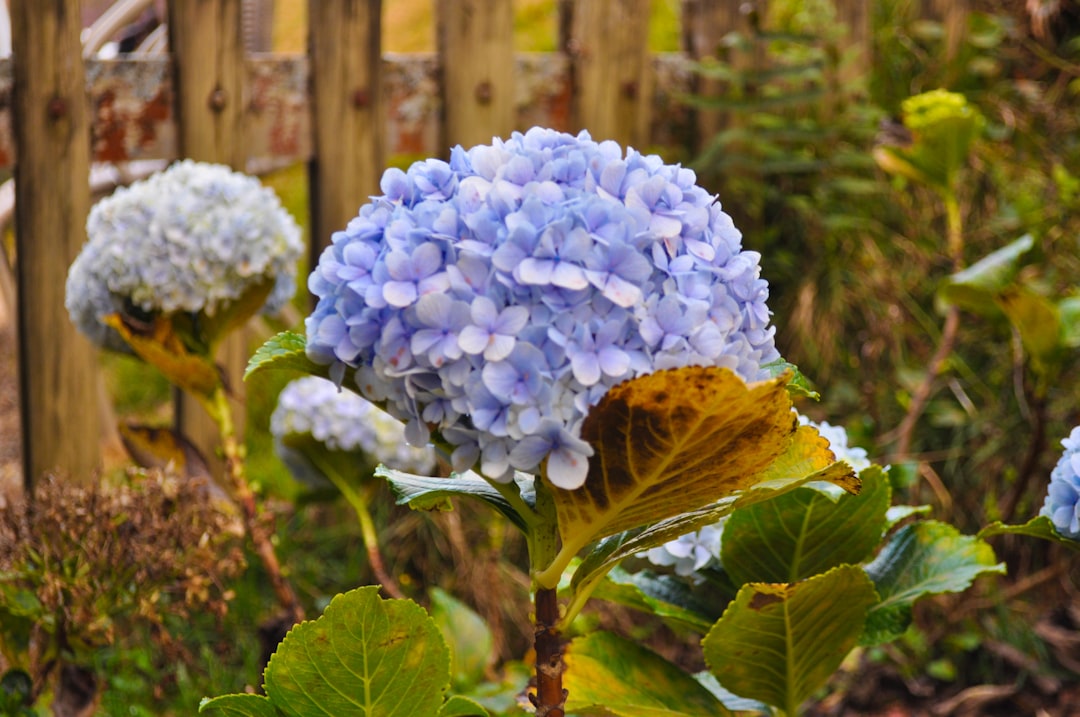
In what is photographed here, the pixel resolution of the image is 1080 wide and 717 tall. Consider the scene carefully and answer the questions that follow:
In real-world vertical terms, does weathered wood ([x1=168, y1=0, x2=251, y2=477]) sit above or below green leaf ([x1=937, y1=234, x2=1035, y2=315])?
above

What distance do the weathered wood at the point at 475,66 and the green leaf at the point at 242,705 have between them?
199 cm

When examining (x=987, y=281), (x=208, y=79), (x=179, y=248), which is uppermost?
(x=208, y=79)

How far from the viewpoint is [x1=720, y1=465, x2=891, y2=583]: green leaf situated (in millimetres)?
1199

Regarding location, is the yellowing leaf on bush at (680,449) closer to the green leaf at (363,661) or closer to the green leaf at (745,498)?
the green leaf at (745,498)

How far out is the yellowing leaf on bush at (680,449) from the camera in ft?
2.56

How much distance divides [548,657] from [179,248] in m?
0.97

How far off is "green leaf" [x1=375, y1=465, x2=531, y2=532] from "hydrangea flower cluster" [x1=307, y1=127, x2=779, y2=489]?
0.09 m

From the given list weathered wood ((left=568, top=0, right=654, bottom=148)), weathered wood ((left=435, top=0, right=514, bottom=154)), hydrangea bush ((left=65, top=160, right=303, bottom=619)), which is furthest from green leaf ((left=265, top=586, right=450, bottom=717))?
weathered wood ((left=568, top=0, right=654, bottom=148))

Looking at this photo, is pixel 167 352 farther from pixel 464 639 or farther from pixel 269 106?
pixel 269 106

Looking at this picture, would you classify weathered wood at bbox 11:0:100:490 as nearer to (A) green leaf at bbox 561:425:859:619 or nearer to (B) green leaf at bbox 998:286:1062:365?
(A) green leaf at bbox 561:425:859:619

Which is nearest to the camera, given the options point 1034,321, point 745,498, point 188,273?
point 745,498

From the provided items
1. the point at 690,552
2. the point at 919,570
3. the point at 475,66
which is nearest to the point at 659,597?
the point at 690,552

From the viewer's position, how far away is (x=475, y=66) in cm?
280

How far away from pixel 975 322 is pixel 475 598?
1.56 metres
